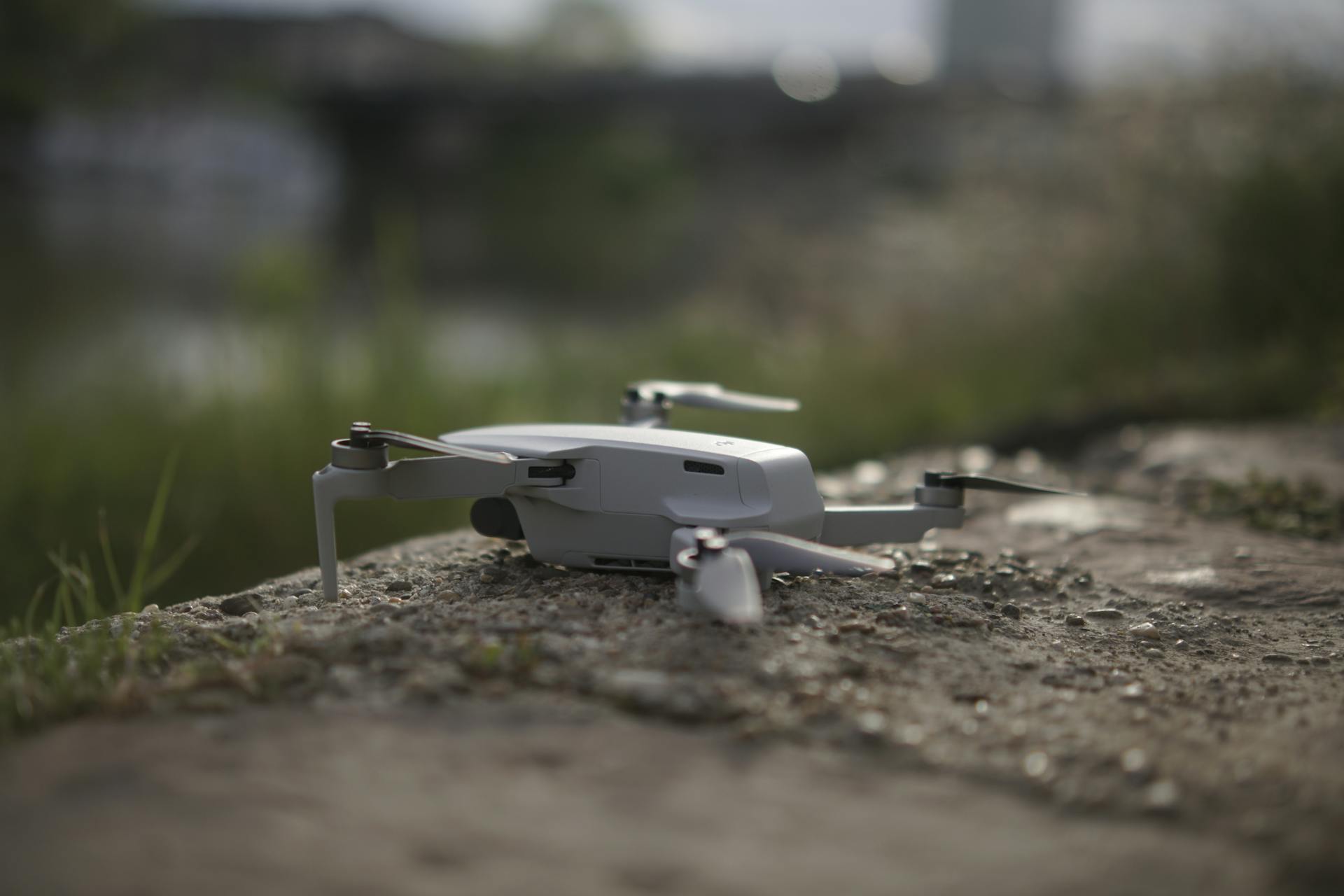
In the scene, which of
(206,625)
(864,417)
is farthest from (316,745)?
(864,417)

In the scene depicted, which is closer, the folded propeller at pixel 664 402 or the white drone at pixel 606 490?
the white drone at pixel 606 490

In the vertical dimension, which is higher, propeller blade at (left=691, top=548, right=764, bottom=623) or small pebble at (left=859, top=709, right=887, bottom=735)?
propeller blade at (left=691, top=548, right=764, bottom=623)

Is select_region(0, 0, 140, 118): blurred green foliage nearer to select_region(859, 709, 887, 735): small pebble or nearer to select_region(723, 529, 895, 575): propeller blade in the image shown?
select_region(723, 529, 895, 575): propeller blade

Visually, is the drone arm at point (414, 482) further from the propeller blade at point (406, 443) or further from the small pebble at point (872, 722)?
the small pebble at point (872, 722)

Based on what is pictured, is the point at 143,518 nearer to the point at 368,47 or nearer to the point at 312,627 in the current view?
the point at 312,627

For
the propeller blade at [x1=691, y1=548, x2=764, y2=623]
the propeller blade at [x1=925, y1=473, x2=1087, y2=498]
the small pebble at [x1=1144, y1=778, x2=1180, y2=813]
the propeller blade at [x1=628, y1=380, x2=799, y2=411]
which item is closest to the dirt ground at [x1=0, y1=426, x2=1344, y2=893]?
the small pebble at [x1=1144, y1=778, x2=1180, y2=813]

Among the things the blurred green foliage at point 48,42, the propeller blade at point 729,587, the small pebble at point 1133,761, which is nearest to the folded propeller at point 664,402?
the propeller blade at point 729,587
